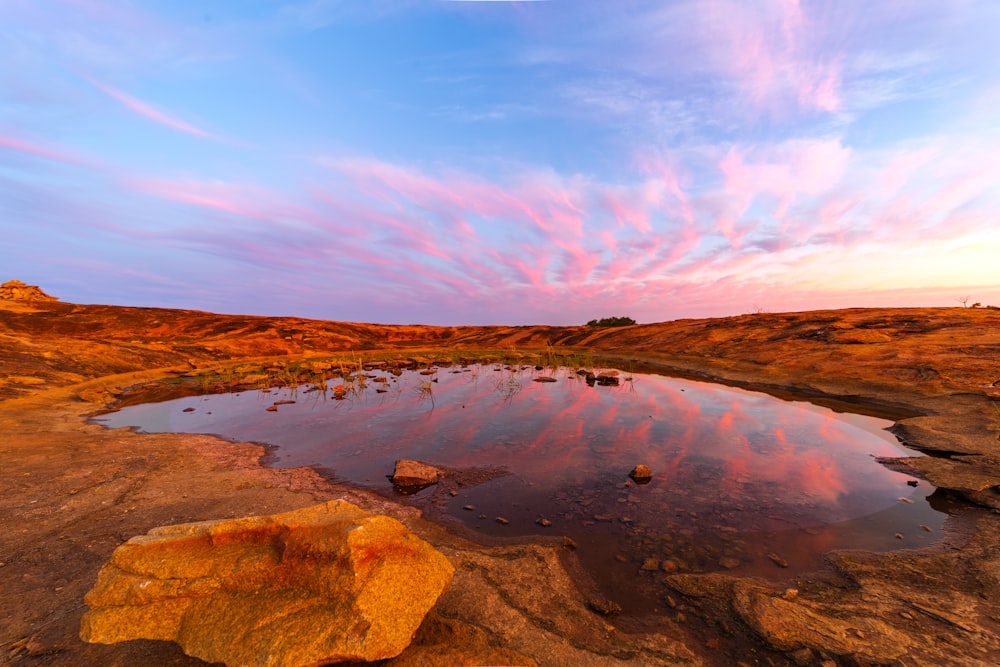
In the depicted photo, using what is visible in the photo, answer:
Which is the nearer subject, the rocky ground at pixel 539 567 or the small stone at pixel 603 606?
the rocky ground at pixel 539 567

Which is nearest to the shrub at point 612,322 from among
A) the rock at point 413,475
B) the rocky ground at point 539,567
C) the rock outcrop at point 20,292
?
the rocky ground at point 539,567

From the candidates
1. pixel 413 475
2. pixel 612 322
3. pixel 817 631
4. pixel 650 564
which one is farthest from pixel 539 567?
pixel 612 322

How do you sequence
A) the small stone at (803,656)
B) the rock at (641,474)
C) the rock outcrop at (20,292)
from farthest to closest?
the rock outcrop at (20,292)
the rock at (641,474)
the small stone at (803,656)

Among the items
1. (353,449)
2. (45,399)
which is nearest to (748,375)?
(353,449)

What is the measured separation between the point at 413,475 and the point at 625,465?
4.65 meters

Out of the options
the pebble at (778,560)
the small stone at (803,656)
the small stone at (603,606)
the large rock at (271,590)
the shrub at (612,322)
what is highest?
the shrub at (612,322)

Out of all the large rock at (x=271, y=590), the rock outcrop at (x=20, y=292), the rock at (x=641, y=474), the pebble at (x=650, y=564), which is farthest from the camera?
the rock outcrop at (x=20, y=292)

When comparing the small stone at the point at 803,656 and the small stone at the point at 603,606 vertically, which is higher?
the small stone at the point at 803,656

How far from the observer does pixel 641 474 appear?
25.0 ft

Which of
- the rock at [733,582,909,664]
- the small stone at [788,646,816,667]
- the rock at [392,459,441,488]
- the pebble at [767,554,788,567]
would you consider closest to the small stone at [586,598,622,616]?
the rock at [733,582,909,664]

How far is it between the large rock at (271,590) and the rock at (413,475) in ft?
13.1

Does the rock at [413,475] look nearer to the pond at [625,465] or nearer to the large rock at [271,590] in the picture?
the pond at [625,465]

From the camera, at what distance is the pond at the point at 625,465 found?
5.40 m

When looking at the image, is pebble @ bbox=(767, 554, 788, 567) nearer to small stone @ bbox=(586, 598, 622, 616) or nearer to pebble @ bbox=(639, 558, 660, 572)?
pebble @ bbox=(639, 558, 660, 572)
